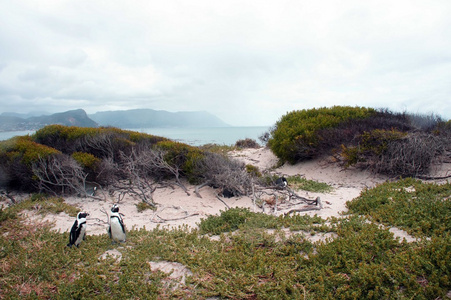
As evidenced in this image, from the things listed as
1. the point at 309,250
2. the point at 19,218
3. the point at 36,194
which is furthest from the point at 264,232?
the point at 36,194

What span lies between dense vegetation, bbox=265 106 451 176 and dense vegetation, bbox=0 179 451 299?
4.00 metres

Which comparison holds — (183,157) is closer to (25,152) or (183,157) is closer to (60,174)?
(60,174)

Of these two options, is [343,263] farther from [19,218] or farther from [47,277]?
[19,218]

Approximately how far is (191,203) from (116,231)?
122 inches

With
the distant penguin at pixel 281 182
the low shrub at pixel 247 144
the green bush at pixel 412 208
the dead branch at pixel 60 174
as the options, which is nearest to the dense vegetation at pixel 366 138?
the green bush at pixel 412 208

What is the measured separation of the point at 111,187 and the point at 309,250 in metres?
7.09

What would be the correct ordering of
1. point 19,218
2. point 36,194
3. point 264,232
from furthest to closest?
point 36,194 → point 19,218 → point 264,232

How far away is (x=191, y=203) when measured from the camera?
776cm

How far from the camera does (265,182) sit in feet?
28.1

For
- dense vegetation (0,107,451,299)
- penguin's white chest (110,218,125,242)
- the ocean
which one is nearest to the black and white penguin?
penguin's white chest (110,218,125,242)

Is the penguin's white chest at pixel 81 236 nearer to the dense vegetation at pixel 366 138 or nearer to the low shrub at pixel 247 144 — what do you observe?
the dense vegetation at pixel 366 138

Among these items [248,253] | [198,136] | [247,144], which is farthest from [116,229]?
[198,136]

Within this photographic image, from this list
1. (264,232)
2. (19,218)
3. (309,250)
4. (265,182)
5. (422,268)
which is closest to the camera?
(422,268)

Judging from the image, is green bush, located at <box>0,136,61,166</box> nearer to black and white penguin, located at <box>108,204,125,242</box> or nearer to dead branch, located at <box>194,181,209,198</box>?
dead branch, located at <box>194,181,209,198</box>
